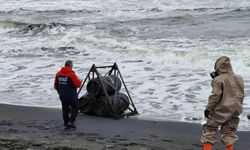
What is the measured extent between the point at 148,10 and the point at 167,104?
81.9ft

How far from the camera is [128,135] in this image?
8.23 m

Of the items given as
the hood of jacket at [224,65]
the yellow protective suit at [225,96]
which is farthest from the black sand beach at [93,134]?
the hood of jacket at [224,65]

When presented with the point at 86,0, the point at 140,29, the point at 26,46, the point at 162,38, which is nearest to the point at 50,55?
the point at 26,46

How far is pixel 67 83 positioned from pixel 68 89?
0.39 ft

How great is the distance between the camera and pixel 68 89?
8.69 m

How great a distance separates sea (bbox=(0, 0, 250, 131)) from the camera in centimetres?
1154

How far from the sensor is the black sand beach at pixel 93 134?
7285 mm

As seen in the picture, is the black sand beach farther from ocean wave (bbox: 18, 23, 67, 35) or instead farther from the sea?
ocean wave (bbox: 18, 23, 67, 35)

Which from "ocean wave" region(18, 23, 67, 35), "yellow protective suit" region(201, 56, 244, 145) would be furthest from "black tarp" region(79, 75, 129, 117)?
"ocean wave" region(18, 23, 67, 35)

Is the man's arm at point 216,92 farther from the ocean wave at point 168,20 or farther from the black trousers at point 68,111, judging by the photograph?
the ocean wave at point 168,20

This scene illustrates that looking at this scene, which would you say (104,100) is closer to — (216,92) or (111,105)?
(111,105)

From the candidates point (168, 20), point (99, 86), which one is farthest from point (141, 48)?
point (168, 20)

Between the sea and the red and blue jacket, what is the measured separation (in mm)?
1727

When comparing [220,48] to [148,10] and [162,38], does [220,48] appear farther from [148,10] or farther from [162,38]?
[148,10]
